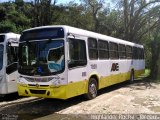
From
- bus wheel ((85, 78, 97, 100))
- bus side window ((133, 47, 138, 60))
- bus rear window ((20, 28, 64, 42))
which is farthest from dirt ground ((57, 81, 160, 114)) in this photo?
bus side window ((133, 47, 138, 60))

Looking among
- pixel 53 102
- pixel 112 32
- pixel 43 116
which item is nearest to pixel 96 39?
pixel 53 102

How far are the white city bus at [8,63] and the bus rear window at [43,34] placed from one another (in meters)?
1.43

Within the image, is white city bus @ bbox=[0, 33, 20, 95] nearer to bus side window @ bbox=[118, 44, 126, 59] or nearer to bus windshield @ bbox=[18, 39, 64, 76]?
bus windshield @ bbox=[18, 39, 64, 76]

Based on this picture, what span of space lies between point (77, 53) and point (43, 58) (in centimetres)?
138

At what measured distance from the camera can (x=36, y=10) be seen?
3731 centimetres

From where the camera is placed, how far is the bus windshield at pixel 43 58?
10.5 m

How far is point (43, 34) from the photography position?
36.0ft

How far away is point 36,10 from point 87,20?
6.42 meters

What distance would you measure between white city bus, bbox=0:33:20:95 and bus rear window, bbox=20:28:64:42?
1427mm

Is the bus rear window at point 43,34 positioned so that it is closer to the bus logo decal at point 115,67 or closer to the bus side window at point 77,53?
the bus side window at point 77,53

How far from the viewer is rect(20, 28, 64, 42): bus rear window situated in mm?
10695

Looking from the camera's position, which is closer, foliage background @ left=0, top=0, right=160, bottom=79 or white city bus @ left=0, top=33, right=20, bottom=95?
white city bus @ left=0, top=33, right=20, bottom=95

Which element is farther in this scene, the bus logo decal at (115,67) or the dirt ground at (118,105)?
the bus logo decal at (115,67)

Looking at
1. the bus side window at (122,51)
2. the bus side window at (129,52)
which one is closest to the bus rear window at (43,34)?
the bus side window at (122,51)
